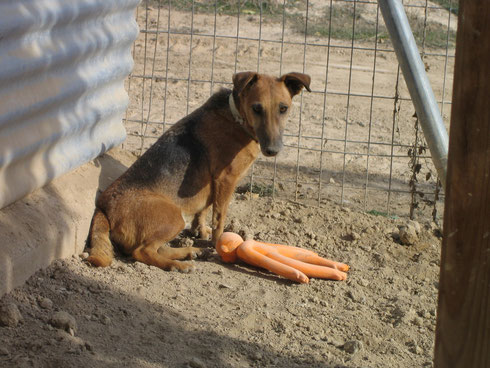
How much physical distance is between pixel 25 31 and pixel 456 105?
10.1ft

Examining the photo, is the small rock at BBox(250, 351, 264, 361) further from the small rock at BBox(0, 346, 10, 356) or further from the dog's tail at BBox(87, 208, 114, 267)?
the dog's tail at BBox(87, 208, 114, 267)

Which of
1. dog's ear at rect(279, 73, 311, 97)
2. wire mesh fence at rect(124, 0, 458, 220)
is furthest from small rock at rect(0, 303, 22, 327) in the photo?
wire mesh fence at rect(124, 0, 458, 220)

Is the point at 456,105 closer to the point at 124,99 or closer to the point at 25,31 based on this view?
the point at 25,31

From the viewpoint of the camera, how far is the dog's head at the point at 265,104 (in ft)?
17.7

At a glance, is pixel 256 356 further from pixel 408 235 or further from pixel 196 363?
pixel 408 235

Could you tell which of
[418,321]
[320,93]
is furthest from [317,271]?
[320,93]

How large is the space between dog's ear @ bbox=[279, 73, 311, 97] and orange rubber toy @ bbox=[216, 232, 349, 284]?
1.32 metres

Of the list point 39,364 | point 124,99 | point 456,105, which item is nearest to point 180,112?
point 124,99

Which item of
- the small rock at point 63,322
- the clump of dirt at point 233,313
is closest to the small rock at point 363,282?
the clump of dirt at point 233,313

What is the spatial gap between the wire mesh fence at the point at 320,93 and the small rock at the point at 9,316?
3223 millimetres

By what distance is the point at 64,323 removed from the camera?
3629 millimetres

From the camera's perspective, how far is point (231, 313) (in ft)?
14.2

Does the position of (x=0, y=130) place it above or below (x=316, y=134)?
above

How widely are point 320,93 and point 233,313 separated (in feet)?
14.1
